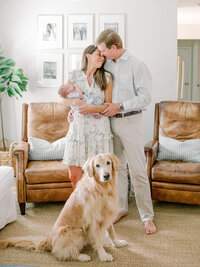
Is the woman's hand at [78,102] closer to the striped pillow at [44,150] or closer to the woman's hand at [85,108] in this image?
the woman's hand at [85,108]

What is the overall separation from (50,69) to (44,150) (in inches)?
52.8

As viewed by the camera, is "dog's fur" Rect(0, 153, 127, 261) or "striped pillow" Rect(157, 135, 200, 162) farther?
"striped pillow" Rect(157, 135, 200, 162)

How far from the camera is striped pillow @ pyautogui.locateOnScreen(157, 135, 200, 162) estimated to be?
11.0 ft

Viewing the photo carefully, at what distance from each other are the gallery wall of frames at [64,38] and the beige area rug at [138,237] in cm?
179

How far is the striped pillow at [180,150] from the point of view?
3341 mm

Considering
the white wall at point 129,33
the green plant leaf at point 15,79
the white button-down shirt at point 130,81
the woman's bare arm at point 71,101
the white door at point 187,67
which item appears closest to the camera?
the woman's bare arm at point 71,101

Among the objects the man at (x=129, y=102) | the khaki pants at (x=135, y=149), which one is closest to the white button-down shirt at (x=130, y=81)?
the man at (x=129, y=102)

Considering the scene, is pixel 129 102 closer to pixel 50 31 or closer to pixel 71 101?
pixel 71 101

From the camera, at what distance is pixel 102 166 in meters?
2.16

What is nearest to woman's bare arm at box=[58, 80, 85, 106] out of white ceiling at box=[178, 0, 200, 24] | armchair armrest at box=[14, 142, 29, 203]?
armchair armrest at box=[14, 142, 29, 203]

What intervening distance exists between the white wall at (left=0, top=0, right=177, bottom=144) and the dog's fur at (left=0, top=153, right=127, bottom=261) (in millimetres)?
2138

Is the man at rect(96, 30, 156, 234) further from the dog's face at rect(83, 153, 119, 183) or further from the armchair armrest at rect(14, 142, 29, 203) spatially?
the armchair armrest at rect(14, 142, 29, 203)

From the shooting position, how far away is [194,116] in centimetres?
361

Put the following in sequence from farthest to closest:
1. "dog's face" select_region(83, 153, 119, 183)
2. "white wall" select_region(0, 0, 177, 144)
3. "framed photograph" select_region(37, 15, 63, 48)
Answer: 1. "framed photograph" select_region(37, 15, 63, 48)
2. "white wall" select_region(0, 0, 177, 144)
3. "dog's face" select_region(83, 153, 119, 183)
